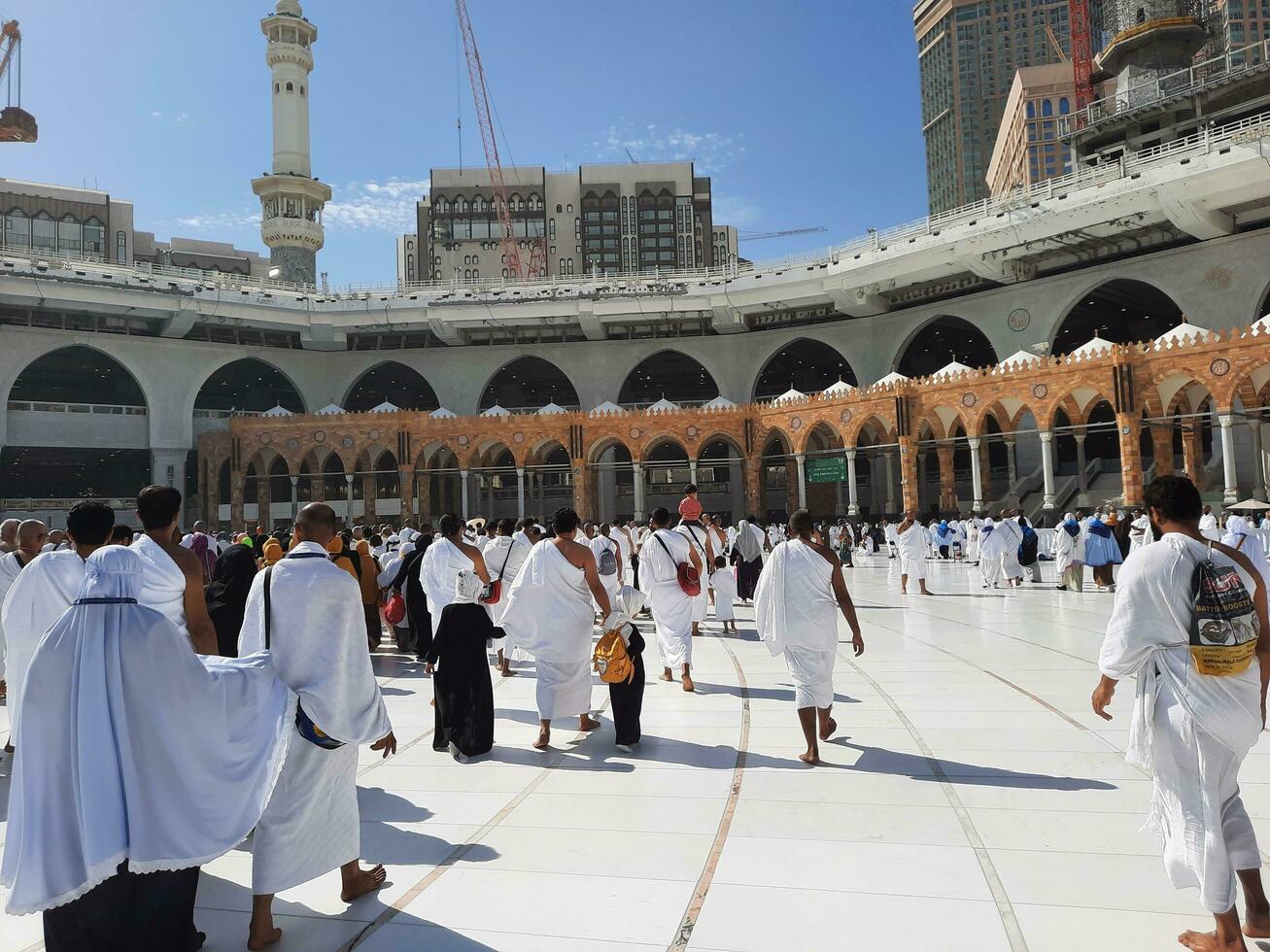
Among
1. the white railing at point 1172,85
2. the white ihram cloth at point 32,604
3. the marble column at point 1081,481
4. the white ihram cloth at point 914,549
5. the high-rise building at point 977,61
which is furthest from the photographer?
the high-rise building at point 977,61

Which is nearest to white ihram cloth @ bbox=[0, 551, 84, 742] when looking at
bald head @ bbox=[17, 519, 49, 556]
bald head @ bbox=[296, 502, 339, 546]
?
bald head @ bbox=[17, 519, 49, 556]

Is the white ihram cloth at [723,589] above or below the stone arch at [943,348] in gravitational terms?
below

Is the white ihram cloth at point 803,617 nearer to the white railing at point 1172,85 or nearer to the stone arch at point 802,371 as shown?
the stone arch at point 802,371

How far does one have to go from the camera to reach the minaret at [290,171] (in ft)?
145

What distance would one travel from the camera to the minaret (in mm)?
44281

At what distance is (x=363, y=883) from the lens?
316 centimetres

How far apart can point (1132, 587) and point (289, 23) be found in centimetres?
5292

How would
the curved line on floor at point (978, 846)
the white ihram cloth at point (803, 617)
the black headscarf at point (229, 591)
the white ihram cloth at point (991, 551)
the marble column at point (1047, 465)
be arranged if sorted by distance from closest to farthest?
1. the curved line on floor at point (978, 846)
2. the white ihram cloth at point (803, 617)
3. the black headscarf at point (229, 591)
4. the white ihram cloth at point (991, 551)
5. the marble column at point (1047, 465)

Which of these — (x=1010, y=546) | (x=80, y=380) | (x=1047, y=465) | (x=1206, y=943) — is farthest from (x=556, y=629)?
(x=80, y=380)

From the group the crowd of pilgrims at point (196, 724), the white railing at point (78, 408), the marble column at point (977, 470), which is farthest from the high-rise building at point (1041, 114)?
the crowd of pilgrims at point (196, 724)

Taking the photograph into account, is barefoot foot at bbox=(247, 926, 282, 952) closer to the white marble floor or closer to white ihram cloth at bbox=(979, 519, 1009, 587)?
the white marble floor

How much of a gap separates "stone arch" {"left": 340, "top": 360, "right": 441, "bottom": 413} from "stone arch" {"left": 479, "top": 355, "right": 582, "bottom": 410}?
333cm

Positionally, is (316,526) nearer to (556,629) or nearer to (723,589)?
(556,629)

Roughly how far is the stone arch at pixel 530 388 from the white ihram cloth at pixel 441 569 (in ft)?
116
